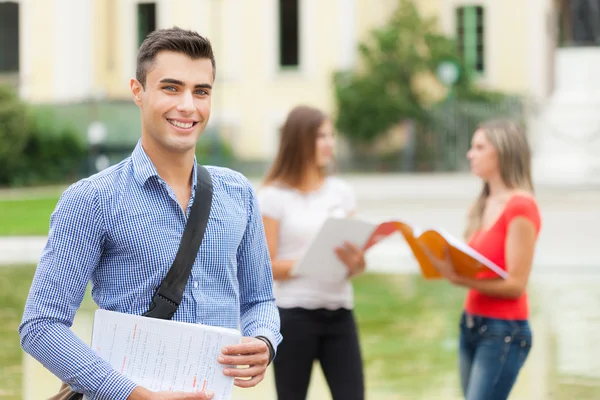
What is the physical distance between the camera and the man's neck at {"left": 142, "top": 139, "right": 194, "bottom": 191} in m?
2.77

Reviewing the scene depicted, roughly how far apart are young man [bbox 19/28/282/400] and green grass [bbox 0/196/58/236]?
12.2 meters

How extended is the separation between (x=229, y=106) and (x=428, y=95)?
589cm

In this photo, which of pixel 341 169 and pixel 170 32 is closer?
pixel 170 32

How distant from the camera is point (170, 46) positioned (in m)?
2.72

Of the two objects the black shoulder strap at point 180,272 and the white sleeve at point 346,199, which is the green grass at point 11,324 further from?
the black shoulder strap at point 180,272

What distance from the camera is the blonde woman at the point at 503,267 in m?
4.34

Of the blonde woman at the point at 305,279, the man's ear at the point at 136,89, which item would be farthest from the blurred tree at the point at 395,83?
the man's ear at the point at 136,89

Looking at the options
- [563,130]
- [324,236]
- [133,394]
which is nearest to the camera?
[133,394]

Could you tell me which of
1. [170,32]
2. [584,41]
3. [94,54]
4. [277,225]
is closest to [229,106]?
[94,54]

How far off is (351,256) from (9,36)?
3070cm

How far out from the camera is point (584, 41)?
70.2 feet

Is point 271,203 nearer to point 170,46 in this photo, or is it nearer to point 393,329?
point 170,46

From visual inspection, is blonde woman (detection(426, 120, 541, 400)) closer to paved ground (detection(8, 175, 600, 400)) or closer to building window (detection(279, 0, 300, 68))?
paved ground (detection(8, 175, 600, 400))

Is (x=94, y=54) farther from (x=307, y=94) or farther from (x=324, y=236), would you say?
(x=324, y=236)
